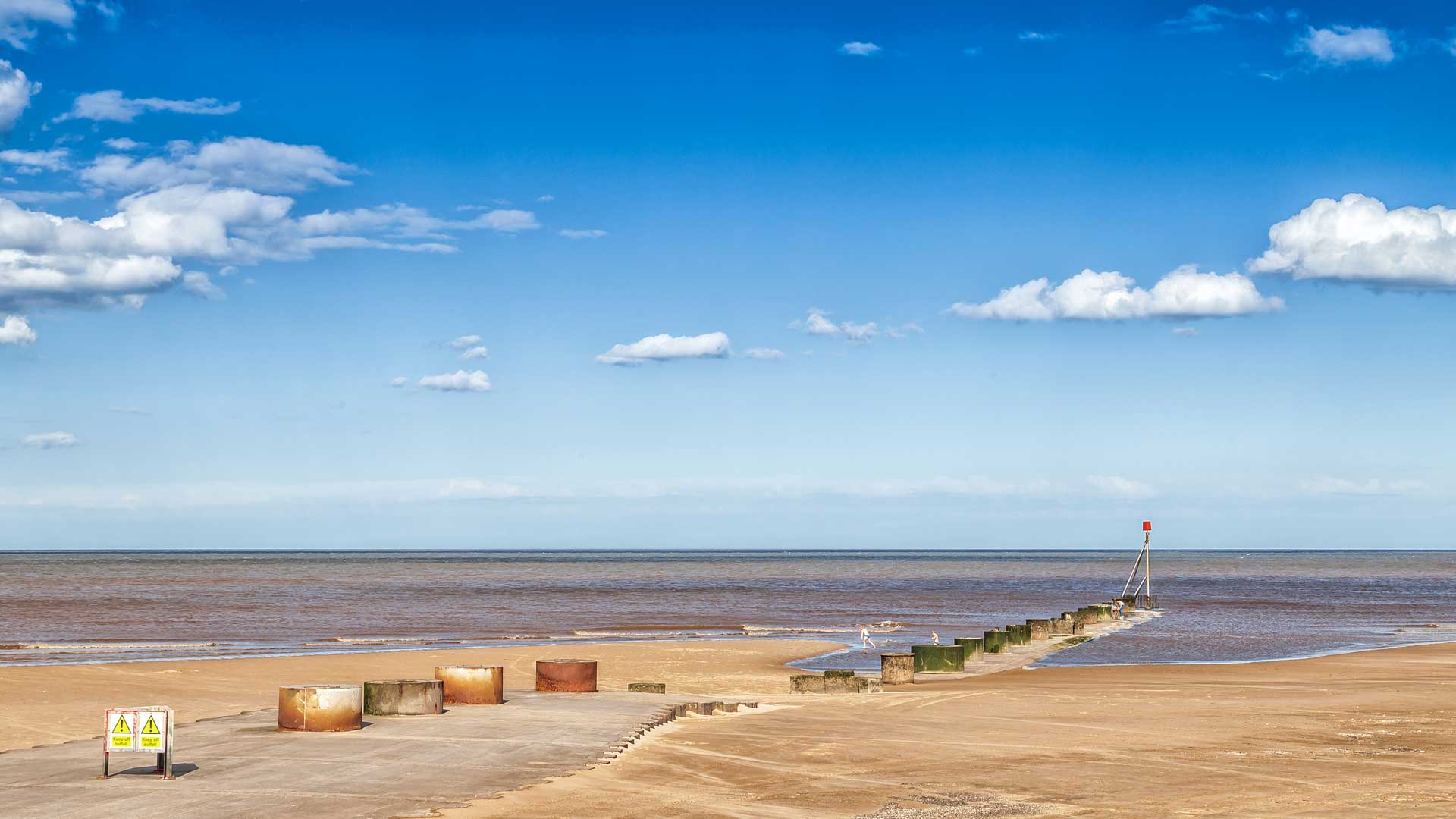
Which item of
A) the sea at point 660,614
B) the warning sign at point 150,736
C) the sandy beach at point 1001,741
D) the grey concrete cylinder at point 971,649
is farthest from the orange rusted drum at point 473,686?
the sea at point 660,614

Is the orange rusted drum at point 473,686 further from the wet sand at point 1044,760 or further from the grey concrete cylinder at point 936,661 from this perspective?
the grey concrete cylinder at point 936,661

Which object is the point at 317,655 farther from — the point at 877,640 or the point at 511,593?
the point at 511,593

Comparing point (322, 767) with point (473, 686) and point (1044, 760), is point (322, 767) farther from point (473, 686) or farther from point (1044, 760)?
point (1044, 760)

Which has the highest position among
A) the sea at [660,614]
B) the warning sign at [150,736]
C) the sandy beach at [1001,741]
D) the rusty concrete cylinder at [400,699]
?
the warning sign at [150,736]

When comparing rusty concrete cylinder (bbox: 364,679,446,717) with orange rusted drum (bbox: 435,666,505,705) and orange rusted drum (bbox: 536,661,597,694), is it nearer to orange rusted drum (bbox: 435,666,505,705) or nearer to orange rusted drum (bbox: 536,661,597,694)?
orange rusted drum (bbox: 435,666,505,705)

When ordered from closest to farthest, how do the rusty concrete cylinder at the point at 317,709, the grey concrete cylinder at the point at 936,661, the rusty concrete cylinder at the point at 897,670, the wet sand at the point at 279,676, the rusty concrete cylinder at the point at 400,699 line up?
the rusty concrete cylinder at the point at 317,709 → the rusty concrete cylinder at the point at 400,699 → the wet sand at the point at 279,676 → the rusty concrete cylinder at the point at 897,670 → the grey concrete cylinder at the point at 936,661

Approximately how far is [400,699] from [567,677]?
4764 millimetres

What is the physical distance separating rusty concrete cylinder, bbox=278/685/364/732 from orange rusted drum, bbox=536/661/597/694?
6.35 metres

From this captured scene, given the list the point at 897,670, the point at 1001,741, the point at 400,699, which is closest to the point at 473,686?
the point at 400,699

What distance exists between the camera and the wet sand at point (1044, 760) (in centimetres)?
1389

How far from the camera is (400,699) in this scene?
20.1 m

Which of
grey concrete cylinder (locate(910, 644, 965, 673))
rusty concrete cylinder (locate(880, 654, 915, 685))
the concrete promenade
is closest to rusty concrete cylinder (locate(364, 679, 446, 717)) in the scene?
the concrete promenade

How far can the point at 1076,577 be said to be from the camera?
465ft

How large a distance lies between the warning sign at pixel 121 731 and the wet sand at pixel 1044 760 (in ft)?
11.9
